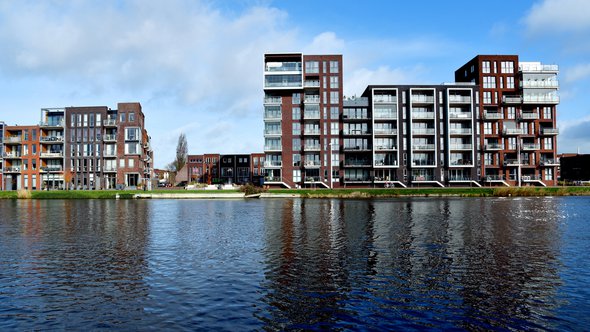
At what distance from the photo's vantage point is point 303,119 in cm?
9944

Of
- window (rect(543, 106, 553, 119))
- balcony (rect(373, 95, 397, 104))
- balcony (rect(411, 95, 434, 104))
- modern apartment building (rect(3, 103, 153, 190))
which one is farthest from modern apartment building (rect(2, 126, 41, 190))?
window (rect(543, 106, 553, 119))

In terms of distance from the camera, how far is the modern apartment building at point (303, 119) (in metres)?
98.9

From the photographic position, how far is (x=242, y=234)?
3033 cm

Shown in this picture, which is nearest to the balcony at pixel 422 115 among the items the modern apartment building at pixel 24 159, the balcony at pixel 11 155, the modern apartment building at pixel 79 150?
the modern apartment building at pixel 79 150

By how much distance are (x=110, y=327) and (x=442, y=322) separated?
1004 centimetres

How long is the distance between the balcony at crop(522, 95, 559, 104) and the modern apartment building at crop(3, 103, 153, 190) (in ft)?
337

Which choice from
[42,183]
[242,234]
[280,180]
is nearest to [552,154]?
[280,180]

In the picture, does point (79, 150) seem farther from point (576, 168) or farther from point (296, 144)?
point (576, 168)

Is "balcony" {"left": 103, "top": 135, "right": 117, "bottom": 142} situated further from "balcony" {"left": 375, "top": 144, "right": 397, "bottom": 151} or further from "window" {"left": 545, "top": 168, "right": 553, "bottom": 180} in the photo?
"window" {"left": 545, "top": 168, "right": 553, "bottom": 180}

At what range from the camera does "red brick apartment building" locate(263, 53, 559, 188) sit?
99062 mm

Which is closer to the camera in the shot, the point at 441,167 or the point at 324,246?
the point at 324,246

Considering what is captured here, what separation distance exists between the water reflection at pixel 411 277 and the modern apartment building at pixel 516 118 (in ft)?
255

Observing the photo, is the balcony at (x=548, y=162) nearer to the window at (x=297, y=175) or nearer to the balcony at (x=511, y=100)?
the balcony at (x=511, y=100)

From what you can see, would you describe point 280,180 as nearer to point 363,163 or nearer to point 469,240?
point 363,163
